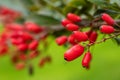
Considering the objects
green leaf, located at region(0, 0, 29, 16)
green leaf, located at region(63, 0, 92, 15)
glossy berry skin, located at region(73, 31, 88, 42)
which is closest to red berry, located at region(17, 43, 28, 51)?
green leaf, located at region(63, 0, 92, 15)

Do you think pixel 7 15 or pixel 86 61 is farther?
pixel 7 15

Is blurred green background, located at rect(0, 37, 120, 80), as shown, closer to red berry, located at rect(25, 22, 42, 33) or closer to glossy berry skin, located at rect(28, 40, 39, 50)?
red berry, located at rect(25, 22, 42, 33)

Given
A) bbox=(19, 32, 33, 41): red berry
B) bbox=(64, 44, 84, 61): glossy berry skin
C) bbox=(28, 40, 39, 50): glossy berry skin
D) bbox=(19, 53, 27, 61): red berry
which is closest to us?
bbox=(64, 44, 84, 61): glossy berry skin

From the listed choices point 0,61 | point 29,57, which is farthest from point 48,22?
point 0,61

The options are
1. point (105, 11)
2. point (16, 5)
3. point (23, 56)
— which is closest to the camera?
point (105, 11)

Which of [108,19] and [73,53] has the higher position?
[108,19]

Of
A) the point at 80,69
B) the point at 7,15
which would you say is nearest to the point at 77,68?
the point at 80,69

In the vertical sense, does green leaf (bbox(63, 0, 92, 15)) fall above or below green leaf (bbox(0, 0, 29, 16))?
below

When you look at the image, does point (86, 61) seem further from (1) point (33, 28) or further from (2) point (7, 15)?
(2) point (7, 15)

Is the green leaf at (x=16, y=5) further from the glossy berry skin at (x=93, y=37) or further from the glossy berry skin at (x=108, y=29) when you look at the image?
the glossy berry skin at (x=108, y=29)
